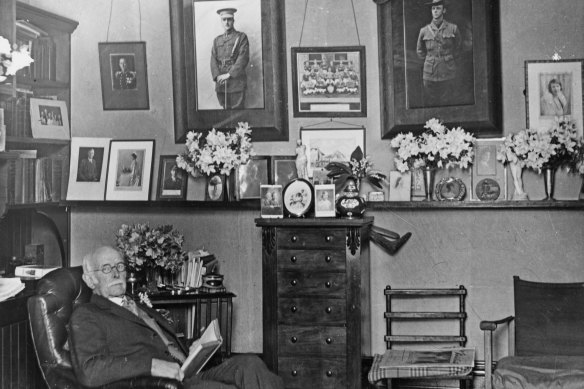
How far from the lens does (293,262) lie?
564 cm

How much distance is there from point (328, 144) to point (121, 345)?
2.64 meters

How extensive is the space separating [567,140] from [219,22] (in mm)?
2919

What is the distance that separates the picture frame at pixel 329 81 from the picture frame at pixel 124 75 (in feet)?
4.36

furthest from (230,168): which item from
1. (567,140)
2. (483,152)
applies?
(567,140)

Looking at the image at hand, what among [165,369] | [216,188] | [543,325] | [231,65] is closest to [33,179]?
[216,188]

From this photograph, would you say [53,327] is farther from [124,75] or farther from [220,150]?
[124,75]

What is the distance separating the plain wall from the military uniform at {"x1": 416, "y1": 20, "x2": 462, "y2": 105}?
380 mm

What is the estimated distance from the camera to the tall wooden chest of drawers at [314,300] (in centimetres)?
553

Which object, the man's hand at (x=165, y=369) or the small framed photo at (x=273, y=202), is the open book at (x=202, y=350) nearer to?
the man's hand at (x=165, y=369)

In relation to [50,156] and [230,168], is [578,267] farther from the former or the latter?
[50,156]

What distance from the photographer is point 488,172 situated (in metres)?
6.00

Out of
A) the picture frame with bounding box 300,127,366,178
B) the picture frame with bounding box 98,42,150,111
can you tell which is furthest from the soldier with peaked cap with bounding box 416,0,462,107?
the picture frame with bounding box 98,42,150,111

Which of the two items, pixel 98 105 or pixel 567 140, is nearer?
pixel 567 140

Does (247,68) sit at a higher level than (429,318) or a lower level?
higher
